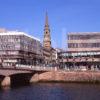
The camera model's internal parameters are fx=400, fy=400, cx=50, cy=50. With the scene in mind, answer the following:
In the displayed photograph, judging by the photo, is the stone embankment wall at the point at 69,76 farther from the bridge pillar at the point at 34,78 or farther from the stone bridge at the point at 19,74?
the stone bridge at the point at 19,74

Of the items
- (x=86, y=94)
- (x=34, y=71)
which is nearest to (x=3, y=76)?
(x=34, y=71)

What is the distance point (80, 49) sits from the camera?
547 feet

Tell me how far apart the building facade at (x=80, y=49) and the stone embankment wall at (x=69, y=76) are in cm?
2399

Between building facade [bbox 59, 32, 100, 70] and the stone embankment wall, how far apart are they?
24.0m

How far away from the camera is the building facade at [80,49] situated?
6378 inches

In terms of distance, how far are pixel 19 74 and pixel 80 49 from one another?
41.7 metres

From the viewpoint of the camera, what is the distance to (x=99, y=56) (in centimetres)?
16338

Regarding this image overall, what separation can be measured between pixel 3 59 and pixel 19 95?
78797mm

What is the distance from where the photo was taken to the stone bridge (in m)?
118

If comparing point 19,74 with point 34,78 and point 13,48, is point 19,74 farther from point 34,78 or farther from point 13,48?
point 13,48

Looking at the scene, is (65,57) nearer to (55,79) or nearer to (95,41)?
(95,41)

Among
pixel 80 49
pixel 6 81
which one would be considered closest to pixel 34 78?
pixel 6 81

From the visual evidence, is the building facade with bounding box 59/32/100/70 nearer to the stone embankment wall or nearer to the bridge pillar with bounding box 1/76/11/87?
the stone embankment wall

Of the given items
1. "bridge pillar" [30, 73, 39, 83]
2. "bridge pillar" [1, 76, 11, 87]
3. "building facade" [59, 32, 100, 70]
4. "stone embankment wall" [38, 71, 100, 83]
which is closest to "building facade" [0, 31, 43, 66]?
"building facade" [59, 32, 100, 70]
